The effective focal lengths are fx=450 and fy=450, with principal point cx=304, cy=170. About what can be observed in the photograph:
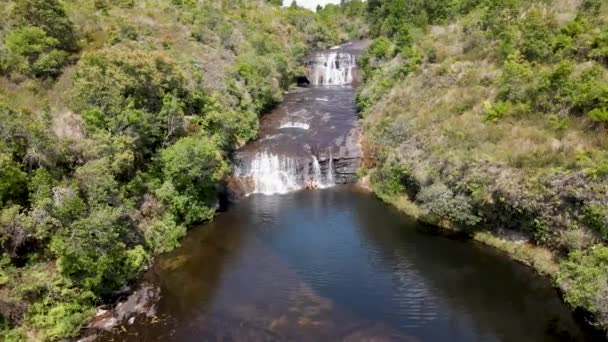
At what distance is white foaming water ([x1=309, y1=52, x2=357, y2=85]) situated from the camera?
75625 millimetres

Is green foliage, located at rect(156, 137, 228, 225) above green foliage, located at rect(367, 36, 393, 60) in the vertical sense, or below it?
below

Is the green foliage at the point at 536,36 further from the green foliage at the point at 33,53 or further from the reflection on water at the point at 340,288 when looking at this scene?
the green foliage at the point at 33,53

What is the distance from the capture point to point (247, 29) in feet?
246

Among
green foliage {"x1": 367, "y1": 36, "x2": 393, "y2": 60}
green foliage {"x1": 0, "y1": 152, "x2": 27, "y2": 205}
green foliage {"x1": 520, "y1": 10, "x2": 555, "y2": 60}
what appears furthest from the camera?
green foliage {"x1": 367, "y1": 36, "x2": 393, "y2": 60}

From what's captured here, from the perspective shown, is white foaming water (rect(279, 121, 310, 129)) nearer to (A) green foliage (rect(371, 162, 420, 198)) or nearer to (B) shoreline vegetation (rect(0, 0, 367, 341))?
(B) shoreline vegetation (rect(0, 0, 367, 341))

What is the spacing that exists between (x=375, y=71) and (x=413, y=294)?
3735cm

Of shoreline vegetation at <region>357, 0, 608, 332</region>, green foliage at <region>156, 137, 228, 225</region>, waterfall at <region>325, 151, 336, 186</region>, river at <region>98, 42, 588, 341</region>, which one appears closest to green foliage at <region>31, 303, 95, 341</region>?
river at <region>98, 42, 588, 341</region>

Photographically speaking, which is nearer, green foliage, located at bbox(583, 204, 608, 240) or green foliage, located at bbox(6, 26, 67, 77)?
green foliage, located at bbox(583, 204, 608, 240)

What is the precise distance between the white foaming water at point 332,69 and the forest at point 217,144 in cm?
2344

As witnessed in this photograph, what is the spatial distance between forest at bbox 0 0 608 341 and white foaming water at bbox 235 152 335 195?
299cm

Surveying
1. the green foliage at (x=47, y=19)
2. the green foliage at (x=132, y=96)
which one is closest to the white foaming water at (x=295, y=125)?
the green foliage at (x=132, y=96)

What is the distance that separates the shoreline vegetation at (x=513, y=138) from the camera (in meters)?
26.0

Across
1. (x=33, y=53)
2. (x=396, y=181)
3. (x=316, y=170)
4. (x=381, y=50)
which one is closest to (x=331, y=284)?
(x=396, y=181)

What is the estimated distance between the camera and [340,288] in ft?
86.1
